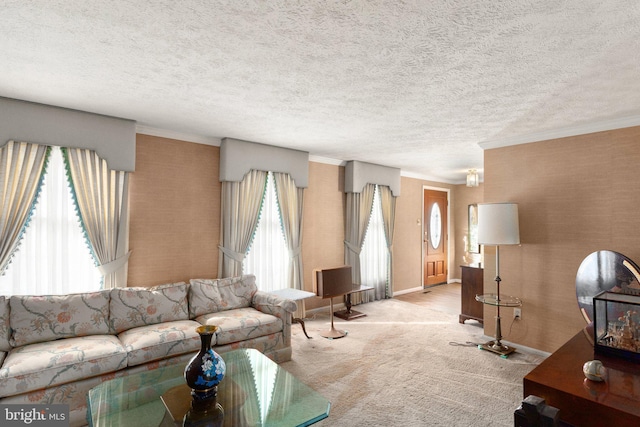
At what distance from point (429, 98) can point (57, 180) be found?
11.9 ft

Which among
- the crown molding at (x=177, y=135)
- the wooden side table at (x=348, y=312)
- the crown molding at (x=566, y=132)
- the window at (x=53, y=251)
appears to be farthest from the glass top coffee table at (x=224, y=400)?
the crown molding at (x=566, y=132)

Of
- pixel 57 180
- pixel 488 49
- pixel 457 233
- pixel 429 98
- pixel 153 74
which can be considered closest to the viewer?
pixel 488 49

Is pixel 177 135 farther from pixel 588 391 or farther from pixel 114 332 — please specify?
pixel 588 391

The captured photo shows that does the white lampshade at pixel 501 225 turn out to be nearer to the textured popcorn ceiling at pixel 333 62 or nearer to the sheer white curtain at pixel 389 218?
the textured popcorn ceiling at pixel 333 62

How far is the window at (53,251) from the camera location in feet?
9.98

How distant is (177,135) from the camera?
3959 mm

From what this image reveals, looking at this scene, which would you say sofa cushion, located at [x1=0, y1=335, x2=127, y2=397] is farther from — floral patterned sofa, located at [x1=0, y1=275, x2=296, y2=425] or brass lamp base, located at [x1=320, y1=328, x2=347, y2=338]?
brass lamp base, located at [x1=320, y1=328, x2=347, y2=338]

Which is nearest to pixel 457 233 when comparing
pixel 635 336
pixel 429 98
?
pixel 429 98

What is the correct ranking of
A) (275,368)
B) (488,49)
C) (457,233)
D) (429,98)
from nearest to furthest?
(488,49) → (275,368) → (429,98) → (457,233)

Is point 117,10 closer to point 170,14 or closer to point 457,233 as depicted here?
point 170,14

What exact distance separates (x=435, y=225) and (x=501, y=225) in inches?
161

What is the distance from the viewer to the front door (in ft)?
24.6

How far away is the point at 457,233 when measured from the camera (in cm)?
817

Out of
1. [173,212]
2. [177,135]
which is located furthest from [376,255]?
[177,135]
